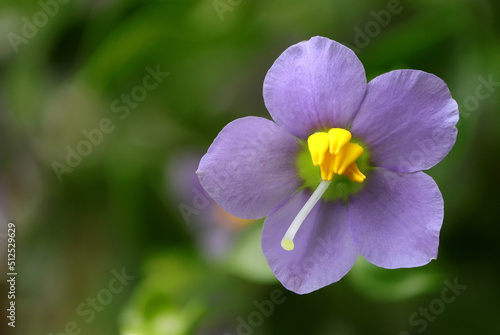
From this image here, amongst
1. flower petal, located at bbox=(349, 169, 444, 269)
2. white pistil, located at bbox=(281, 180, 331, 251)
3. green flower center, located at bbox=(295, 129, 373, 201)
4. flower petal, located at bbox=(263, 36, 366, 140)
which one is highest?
flower petal, located at bbox=(263, 36, 366, 140)

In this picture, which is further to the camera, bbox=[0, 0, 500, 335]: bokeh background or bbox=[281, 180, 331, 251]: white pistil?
bbox=[0, 0, 500, 335]: bokeh background

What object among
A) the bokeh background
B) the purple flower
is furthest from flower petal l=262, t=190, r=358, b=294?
the bokeh background

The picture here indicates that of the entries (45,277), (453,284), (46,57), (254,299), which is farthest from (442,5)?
(45,277)

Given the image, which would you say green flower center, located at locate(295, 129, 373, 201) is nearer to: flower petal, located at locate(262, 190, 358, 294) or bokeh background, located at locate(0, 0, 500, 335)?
flower petal, located at locate(262, 190, 358, 294)

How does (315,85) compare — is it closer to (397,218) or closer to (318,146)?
(318,146)

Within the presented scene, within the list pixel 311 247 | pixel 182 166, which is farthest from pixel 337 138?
pixel 182 166

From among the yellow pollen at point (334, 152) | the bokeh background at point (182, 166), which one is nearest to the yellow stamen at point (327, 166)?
the yellow pollen at point (334, 152)
